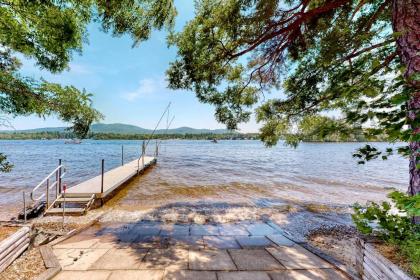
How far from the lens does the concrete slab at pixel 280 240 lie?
5411 millimetres

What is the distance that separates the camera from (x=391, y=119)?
248 centimetres

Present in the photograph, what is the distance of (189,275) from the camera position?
12.4 feet

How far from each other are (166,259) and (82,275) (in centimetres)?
139

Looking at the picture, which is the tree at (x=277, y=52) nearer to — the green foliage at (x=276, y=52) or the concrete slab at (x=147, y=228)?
the green foliage at (x=276, y=52)

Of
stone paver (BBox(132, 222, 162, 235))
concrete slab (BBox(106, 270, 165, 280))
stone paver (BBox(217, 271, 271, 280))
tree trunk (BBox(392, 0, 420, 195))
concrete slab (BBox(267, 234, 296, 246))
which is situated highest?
tree trunk (BBox(392, 0, 420, 195))

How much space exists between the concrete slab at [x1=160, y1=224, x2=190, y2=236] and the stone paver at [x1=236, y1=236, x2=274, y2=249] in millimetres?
1477

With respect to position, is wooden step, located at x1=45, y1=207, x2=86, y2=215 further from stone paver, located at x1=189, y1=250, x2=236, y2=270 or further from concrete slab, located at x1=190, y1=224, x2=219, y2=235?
stone paver, located at x1=189, y1=250, x2=236, y2=270

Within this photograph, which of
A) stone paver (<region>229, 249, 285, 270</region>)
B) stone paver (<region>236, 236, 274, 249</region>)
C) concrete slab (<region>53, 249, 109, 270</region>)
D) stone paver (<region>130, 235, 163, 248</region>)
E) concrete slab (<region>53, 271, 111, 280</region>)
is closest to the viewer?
concrete slab (<region>53, 271, 111, 280</region>)

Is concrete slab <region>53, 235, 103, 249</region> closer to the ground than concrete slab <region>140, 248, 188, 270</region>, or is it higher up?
closer to the ground

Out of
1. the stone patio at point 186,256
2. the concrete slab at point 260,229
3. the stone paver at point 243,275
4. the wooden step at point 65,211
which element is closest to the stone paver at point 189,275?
the stone patio at point 186,256

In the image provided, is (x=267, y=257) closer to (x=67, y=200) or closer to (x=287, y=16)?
(x=287, y=16)

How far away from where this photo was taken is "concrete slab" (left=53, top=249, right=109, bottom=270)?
13.2 ft

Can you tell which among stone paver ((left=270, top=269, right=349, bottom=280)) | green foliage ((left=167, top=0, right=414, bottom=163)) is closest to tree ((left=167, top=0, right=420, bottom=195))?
green foliage ((left=167, top=0, right=414, bottom=163))

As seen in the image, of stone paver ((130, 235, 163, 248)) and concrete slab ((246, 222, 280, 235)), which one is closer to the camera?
stone paver ((130, 235, 163, 248))
